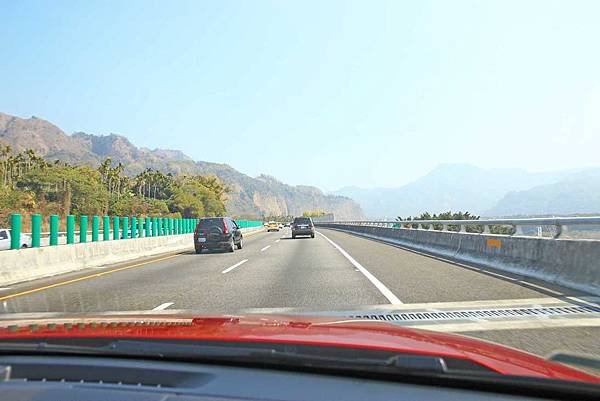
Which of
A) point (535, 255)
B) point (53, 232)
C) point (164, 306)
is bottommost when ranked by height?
point (164, 306)

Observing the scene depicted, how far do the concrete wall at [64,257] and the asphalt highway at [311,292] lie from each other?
0.64m

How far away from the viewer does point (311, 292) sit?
10086 mm

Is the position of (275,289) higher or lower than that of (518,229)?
lower

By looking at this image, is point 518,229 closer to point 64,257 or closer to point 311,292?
point 311,292

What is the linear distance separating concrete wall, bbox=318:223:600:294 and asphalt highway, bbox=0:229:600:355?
1.26ft

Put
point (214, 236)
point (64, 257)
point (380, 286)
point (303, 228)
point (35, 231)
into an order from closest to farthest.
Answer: point (380, 286), point (35, 231), point (64, 257), point (214, 236), point (303, 228)

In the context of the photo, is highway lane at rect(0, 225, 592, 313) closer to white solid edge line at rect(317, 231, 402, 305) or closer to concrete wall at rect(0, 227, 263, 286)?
white solid edge line at rect(317, 231, 402, 305)

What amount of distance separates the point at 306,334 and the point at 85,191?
349ft

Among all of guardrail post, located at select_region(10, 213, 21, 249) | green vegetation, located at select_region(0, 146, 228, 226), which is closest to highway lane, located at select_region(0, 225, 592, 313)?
guardrail post, located at select_region(10, 213, 21, 249)

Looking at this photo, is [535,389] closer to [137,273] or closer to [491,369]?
[491,369]

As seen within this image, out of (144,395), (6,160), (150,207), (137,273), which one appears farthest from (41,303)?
(6,160)

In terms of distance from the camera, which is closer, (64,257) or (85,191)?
(64,257)

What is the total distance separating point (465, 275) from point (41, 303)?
8924 mm

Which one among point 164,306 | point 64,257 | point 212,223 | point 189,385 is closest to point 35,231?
point 64,257
